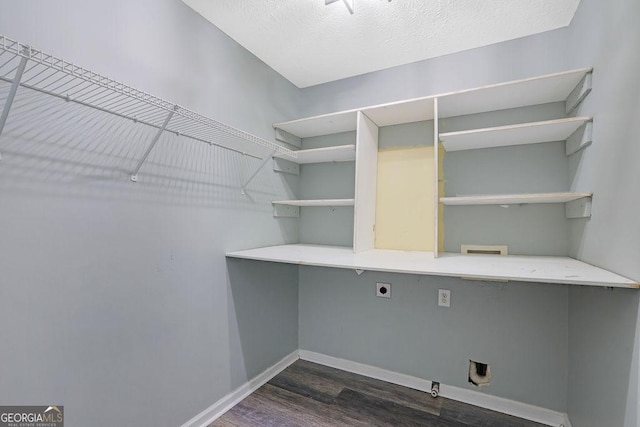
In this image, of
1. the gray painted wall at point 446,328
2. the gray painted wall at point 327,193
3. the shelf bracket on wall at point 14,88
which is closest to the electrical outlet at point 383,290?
the gray painted wall at point 446,328

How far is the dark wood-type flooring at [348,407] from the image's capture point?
5.49 ft

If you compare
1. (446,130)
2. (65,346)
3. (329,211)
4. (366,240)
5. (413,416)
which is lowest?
(413,416)

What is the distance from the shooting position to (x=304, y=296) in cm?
247

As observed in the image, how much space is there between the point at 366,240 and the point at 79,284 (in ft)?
5.17

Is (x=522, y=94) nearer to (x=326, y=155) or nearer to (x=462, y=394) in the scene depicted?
(x=326, y=155)

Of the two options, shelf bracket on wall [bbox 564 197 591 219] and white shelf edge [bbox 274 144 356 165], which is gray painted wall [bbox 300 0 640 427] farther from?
white shelf edge [bbox 274 144 356 165]

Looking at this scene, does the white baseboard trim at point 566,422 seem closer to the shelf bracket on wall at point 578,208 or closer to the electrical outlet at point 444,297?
the electrical outlet at point 444,297

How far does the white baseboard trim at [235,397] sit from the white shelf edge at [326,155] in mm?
1668

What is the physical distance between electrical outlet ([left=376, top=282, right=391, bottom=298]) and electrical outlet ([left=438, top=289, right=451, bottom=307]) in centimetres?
36

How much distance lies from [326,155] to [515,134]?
1228 millimetres

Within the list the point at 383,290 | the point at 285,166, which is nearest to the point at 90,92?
the point at 285,166

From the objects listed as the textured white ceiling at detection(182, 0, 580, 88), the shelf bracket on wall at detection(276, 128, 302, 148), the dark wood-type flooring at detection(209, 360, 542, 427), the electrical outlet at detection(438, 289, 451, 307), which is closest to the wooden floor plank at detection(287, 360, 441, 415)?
the dark wood-type flooring at detection(209, 360, 542, 427)

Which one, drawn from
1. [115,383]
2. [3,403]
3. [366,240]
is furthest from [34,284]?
[366,240]

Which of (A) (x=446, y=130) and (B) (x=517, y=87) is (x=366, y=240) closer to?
(A) (x=446, y=130)
